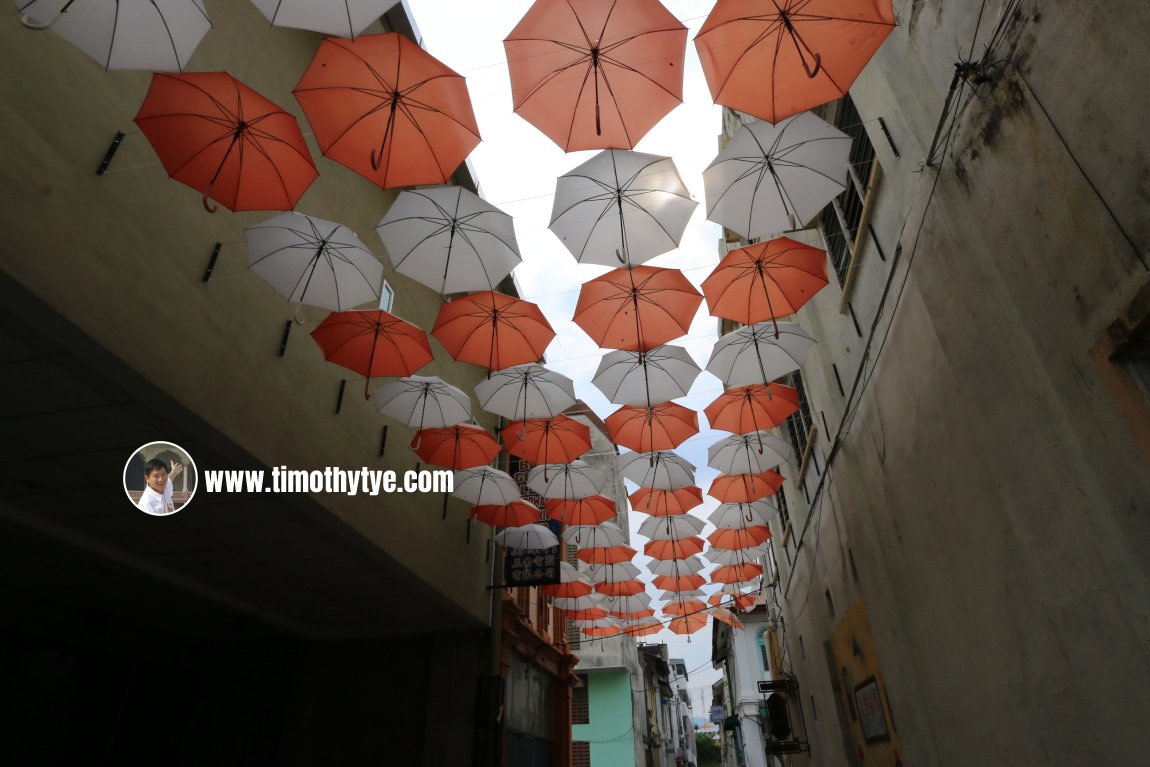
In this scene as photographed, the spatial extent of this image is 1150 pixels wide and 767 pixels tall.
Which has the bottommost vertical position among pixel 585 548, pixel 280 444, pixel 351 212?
pixel 280 444

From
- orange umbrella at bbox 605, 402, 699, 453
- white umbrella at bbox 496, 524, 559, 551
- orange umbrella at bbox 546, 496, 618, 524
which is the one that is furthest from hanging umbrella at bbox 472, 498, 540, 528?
orange umbrella at bbox 605, 402, 699, 453

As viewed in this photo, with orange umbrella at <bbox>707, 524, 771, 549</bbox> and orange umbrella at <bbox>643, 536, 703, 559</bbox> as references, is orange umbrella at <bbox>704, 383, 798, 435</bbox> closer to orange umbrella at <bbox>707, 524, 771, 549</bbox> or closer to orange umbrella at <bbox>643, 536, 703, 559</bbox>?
orange umbrella at <bbox>707, 524, 771, 549</bbox>

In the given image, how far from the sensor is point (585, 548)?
15.7 meters

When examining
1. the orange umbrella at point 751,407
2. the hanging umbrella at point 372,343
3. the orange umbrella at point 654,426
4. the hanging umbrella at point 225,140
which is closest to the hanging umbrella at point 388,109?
the hanging umbrella at point 225,140

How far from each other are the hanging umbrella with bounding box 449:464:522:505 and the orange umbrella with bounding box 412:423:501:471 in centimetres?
59

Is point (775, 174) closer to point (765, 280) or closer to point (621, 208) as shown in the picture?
point (765, 280)

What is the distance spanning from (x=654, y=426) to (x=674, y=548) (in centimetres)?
606

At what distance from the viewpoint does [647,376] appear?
943 centimetres

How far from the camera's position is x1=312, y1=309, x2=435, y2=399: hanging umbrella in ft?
25.0

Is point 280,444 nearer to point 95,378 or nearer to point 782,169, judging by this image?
point 95,378

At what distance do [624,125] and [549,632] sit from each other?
1562 centimetres

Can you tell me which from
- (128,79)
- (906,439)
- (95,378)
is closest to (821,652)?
(906,439)

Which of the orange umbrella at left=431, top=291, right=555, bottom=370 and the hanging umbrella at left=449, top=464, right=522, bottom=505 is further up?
the orange umbrella at left=431, top=291, right=555, bottom=370

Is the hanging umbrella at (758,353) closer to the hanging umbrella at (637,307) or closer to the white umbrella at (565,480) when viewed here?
the hanging umbrella at (637,307)
